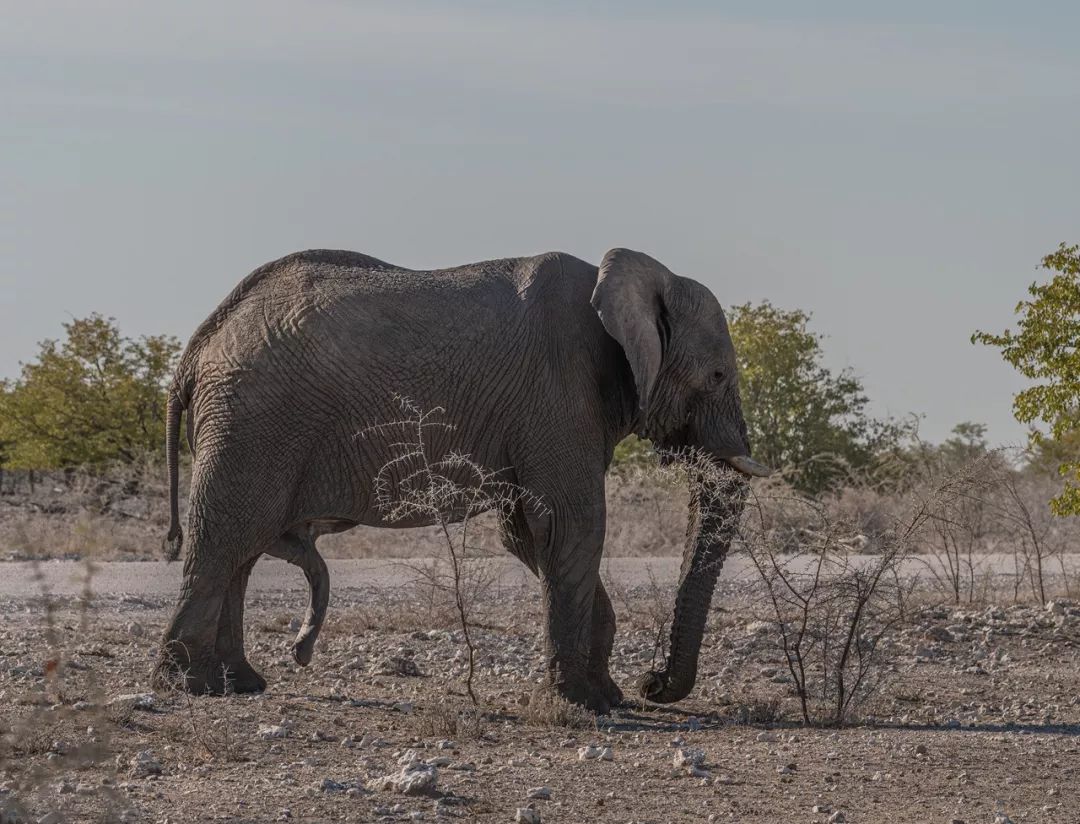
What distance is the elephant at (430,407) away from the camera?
395 inches

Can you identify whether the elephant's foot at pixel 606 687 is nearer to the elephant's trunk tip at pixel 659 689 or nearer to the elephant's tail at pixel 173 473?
the elephant's trunk tip at pixel 659 689

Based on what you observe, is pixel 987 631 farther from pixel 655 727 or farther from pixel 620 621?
pixel 655 727

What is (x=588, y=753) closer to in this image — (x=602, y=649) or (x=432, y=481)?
(x=432, y=481)

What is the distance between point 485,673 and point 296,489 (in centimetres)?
245

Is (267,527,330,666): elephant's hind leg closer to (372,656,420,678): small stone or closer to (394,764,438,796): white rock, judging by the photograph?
(372,656,420,678): small stone

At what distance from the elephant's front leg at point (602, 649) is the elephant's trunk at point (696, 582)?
0.22 metres

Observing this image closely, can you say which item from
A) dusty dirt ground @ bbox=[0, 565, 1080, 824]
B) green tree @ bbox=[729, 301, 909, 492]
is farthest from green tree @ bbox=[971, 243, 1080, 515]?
green tree @ bbox=[729, 301, 909, 492]

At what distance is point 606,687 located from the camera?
10.7 metres

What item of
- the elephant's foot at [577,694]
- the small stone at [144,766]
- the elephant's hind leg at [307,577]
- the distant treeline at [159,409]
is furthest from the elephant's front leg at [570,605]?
the distant treeline at [159,409]

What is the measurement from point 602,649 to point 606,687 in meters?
0.24

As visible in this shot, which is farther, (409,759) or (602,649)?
(602,649)

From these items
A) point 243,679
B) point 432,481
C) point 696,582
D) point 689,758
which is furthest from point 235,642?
point 689,758

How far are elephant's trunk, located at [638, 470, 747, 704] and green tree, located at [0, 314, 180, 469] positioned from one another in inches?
871

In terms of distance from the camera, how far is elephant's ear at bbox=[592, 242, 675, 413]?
34.0 feet
